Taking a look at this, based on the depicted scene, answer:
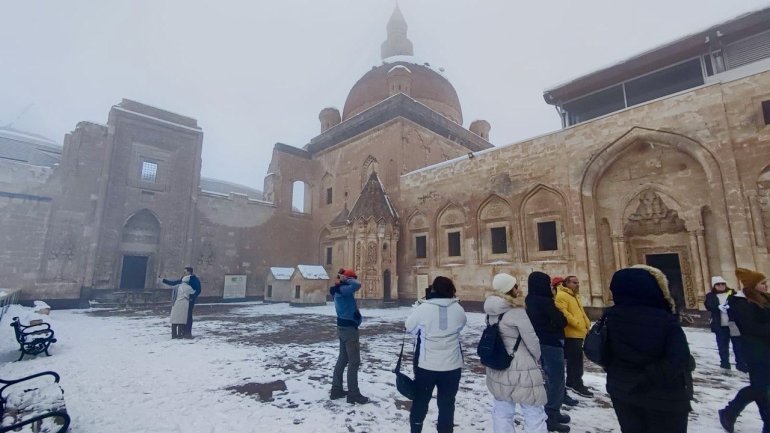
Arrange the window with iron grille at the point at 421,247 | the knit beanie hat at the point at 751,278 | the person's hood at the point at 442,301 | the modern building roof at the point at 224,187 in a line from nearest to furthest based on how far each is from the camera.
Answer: the person's hood at the point at 442,301 → the knit beanie hat at the point at 751,278 → the window with iron grille at the point at 421,247 → the modern building roof at the point at 224,187

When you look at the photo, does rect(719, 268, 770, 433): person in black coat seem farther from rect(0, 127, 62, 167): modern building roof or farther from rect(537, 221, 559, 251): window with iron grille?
rect(0, 127, 62, 167): modern building roof

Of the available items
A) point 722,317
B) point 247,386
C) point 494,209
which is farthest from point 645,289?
point 494,209

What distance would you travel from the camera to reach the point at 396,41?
32812 mm

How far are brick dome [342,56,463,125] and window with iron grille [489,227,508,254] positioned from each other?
12667mm

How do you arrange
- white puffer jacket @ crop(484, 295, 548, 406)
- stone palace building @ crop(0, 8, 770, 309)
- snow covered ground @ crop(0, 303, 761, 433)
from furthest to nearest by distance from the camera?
stone palace building @ crop(0, 8, 770, 309), snow covered ground @ crop(0, 303, 761, 433), white puffer jacket @ crop(484, 295, 548, 406)

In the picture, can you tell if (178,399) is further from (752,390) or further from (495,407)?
(752,390)

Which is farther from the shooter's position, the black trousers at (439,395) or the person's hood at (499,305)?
the black trousers at (439,395)

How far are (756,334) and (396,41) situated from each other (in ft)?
114

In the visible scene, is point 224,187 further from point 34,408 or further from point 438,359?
point 438,359

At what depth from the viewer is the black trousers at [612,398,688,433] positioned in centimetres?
198

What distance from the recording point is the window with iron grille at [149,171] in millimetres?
20752

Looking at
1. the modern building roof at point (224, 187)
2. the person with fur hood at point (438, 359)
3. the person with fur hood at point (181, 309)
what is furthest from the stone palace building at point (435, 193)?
the modern building roof at point (224, 187)

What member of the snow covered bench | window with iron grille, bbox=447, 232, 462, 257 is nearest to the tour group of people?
the snow covered bench

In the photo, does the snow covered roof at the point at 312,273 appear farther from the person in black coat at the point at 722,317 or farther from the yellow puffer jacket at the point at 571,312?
the person in black coat at the point at 722,317
